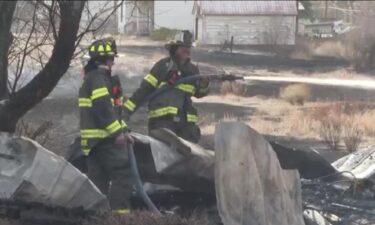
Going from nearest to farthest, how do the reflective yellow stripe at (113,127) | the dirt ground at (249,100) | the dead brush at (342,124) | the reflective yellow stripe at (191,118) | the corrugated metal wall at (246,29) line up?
the reflective yellow stripe at (113,127) < the reflective yellow stripe at (191,118) < the dead brush at (342,124) < the dirt ground at (249,100) < the corrugated metal wall at (246,29)

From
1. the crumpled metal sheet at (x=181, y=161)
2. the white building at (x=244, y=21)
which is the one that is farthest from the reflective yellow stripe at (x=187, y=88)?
the white building at (x=244, y=21)

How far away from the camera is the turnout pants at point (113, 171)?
7.15 meters

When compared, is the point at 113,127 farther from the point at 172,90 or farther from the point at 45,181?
the point at 172,90

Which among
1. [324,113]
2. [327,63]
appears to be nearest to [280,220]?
[324,113]

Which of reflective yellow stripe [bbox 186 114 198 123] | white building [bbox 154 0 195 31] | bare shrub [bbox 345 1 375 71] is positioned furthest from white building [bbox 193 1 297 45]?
reflective yellow stripe [bbox 186 114 198 123]

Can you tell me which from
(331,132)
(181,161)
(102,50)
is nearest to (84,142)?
(102,50)

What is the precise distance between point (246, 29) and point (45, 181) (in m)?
57.1

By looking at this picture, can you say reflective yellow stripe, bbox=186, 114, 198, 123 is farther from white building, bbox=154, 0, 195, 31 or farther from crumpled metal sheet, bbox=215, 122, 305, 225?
white building, bbox=154, 0, 195, 31

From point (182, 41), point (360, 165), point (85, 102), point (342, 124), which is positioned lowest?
point (342, 124)

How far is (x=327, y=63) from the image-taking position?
48.7 m

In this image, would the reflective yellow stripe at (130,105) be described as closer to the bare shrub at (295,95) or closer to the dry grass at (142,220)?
the dry grass at (142,220)

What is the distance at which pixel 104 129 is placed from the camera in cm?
712

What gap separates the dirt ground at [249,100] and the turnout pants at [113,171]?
5.34ft

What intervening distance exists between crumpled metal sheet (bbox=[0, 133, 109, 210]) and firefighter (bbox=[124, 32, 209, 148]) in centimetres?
244
